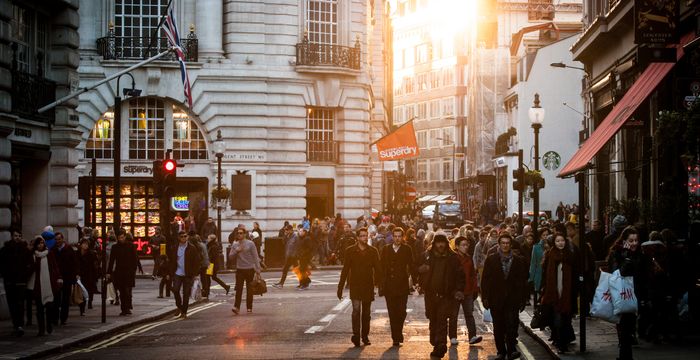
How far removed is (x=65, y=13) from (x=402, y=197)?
2084 inches

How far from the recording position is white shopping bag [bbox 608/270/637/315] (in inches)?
600

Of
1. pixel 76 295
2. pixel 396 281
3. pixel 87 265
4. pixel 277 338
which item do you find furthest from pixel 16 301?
pixel 396 281

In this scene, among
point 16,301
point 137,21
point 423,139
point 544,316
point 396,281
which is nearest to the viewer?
point 544,316

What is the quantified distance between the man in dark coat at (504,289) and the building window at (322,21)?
3402 centimetres

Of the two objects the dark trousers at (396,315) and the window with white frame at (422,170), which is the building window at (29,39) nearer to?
the dark trousers at (396,315)

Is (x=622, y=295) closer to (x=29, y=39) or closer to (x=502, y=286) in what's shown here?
(x=502, y=286)

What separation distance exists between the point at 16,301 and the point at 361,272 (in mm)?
6213

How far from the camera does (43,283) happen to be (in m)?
21.3

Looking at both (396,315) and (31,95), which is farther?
(31,95)

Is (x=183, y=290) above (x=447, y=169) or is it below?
below

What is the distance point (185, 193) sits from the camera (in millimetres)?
48719

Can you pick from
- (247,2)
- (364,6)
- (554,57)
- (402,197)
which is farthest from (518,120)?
(247,2)

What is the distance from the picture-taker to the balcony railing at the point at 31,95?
82.8 ft

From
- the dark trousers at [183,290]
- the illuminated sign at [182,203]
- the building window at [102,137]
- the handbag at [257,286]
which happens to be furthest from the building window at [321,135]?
the dark trousers at [183,290]
